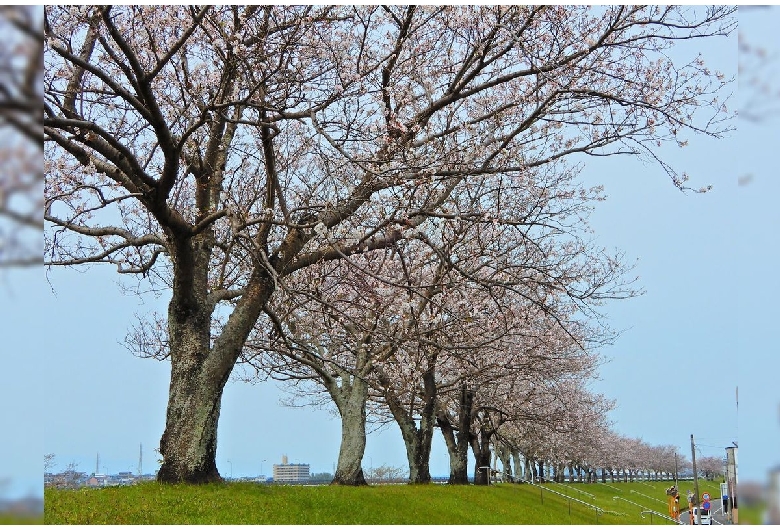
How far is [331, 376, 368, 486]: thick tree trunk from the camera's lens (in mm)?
14227

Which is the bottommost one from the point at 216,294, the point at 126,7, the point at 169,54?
the point at 216,294

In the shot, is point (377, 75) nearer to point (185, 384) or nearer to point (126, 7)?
point (126, 7)

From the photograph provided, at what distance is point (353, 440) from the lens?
14430mm

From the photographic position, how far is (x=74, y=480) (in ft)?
32.3

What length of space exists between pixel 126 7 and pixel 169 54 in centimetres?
219

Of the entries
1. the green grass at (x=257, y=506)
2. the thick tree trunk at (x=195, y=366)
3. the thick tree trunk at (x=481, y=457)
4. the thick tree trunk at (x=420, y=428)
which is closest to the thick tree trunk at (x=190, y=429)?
the thick tree trunk at (x=195, y=366)

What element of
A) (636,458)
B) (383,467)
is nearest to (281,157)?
(383,467)
